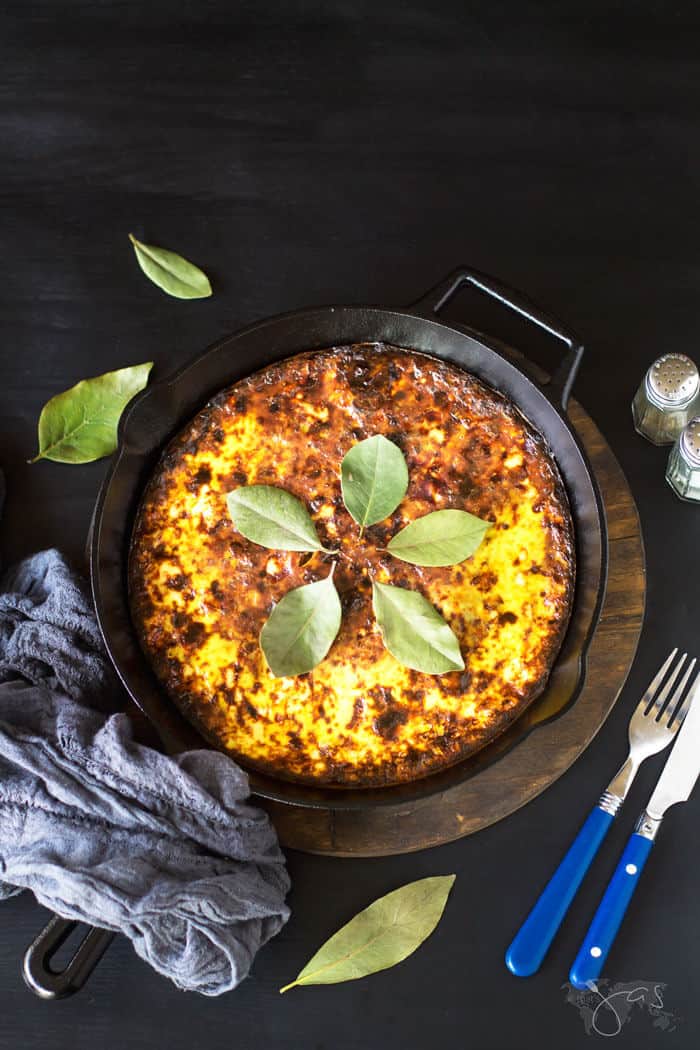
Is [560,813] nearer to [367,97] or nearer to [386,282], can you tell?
[386,282]

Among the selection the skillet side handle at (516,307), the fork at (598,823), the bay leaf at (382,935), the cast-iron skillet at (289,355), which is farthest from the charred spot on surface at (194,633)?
the fork at (598,823)

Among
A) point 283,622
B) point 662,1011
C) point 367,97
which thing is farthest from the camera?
point 367,97

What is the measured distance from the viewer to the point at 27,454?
2752 mm

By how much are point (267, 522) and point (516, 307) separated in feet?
2.41

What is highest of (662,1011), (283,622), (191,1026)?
(283,622)

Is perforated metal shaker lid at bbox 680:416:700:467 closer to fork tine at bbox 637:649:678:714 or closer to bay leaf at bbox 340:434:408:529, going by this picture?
fork tine at bbox 637:649:678:714

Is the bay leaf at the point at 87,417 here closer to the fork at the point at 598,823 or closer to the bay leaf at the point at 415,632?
the bay leaf at the point at 415,632

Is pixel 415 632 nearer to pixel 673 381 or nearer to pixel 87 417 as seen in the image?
pixel 673 381

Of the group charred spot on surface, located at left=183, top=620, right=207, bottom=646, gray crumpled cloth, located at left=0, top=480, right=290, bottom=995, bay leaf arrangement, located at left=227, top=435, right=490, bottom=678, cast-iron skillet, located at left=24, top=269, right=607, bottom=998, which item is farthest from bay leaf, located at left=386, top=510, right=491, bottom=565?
gray crumpled cloth, located at left=0, top=480, right=290, bottom=995

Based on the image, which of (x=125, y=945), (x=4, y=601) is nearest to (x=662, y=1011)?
(x=125, y=945)

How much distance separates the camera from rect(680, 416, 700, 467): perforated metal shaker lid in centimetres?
242

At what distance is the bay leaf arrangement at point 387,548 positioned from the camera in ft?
7.25

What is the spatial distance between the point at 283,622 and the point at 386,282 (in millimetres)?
1056

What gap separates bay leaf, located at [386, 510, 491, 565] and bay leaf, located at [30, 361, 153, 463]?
0.85 meters
